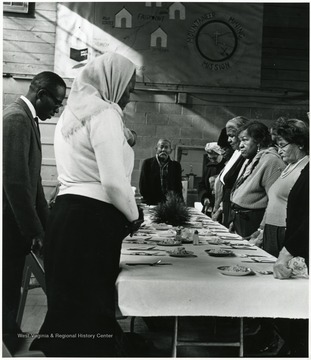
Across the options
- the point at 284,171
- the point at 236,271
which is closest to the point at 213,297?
the point at 236,271

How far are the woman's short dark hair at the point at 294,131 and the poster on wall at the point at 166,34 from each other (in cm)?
72

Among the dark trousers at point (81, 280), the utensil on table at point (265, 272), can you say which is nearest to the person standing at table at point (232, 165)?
the utensil on table at point (265, 272)

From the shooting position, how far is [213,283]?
1.42 metres

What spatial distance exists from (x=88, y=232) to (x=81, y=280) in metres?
0.15

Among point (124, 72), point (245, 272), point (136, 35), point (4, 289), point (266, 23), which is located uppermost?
point (266, 23)

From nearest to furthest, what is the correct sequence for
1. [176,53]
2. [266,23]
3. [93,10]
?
[93,10] → [176,53] → [266,23]

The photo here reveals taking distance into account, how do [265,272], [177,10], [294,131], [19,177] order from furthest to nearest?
[177,10], [294,131], [19,177], [265,272]

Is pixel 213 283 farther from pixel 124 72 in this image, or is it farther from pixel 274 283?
pixel 124 72

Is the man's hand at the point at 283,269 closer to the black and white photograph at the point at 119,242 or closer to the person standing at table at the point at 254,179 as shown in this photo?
the black and white photograph at the point at 119,242

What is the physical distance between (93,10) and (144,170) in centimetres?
209

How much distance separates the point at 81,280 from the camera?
57.2 inches

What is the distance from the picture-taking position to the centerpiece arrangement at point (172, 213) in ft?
9.27

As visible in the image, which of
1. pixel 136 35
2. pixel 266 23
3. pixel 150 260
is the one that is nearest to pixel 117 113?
pixel 150 260

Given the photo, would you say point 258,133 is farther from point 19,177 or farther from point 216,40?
point 19,177
